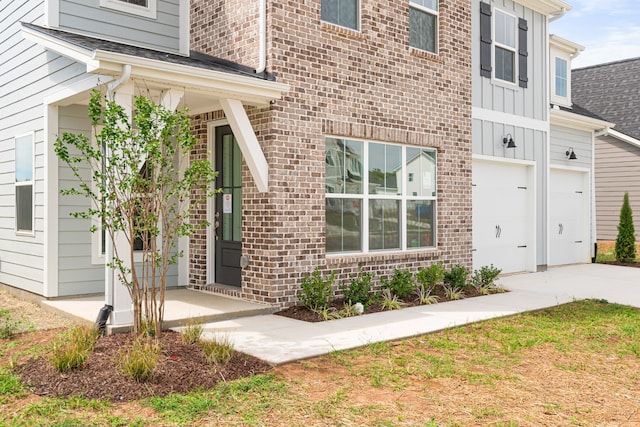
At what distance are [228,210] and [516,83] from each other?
23.1 feet

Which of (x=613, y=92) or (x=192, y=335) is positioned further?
(x=613, y=92)

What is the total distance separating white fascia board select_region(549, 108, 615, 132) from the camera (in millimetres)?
13523

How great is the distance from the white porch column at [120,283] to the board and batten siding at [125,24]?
2.45 m

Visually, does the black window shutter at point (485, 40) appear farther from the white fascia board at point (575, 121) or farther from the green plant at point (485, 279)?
the green plant at point (485, 279)

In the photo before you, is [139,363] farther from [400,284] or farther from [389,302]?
[400,284]

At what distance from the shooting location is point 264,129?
796 cm

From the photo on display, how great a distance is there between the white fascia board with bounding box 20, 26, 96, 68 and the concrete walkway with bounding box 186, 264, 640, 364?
124 inches

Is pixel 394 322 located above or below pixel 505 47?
below

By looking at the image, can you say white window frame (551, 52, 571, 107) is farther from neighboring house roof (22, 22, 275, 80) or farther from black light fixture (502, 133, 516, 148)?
neighboring house roof (22, 22, 275, 80)

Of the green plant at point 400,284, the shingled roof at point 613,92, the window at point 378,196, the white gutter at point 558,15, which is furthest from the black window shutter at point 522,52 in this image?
the shingled roof at point 613,92

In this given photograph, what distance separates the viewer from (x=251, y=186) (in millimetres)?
8148

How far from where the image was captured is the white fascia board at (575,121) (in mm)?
13523

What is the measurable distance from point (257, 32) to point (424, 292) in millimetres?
4626

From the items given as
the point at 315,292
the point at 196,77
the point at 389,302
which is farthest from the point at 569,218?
the point at 196,77
